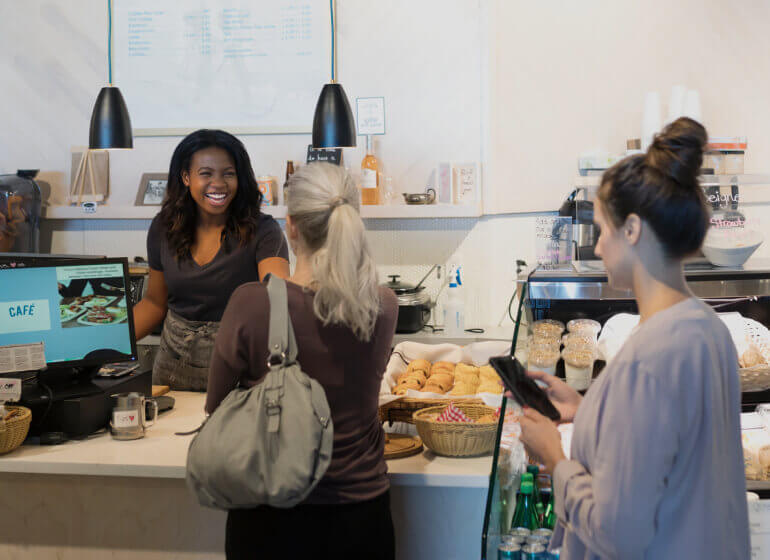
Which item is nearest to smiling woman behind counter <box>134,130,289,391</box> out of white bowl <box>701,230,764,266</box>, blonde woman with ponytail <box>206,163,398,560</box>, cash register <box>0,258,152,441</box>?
cash register <box>0,258,152,441</box>

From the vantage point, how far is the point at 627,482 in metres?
1.26

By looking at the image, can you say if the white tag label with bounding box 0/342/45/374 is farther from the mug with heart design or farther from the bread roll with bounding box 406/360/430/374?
the bread roll with bounding box 406/360/430/374

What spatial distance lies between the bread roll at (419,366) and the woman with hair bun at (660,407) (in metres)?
1.69

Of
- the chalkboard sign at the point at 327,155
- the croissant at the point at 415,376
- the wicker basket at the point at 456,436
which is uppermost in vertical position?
the chalkboard sign at the point at 327,155

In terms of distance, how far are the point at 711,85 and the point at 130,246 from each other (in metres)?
3.63

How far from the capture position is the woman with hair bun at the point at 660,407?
1.27m

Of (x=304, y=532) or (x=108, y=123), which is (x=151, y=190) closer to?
(x=108, y=123)

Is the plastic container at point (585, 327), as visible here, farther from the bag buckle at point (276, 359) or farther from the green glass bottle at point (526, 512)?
the bag buckle at point (276, 359)

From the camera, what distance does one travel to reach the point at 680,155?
4.47ft

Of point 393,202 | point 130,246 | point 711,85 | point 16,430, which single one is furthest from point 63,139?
point 711,85

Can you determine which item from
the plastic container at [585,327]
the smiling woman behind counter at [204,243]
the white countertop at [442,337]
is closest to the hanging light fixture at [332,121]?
the smiling woman behind counter at [204,243]

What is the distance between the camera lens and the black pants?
188 centimetres

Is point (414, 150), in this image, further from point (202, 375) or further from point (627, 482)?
point (627, 482)

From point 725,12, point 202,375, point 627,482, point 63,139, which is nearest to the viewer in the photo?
point 627,482
